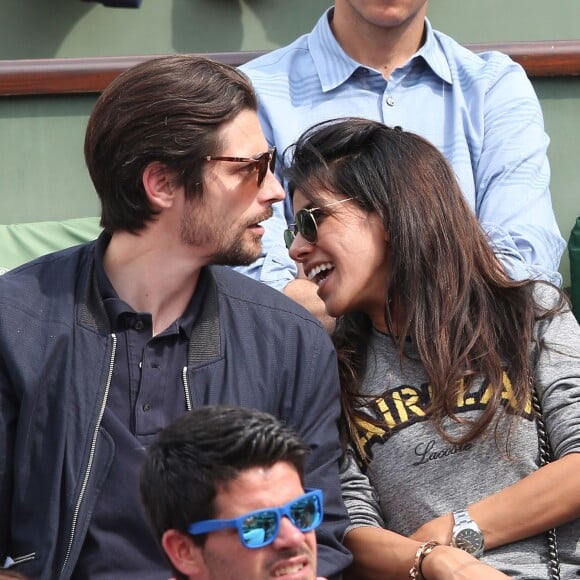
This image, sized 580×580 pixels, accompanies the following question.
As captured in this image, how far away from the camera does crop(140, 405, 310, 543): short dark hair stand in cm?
200

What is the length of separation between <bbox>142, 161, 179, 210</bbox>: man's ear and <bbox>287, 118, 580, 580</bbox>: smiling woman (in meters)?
0.38

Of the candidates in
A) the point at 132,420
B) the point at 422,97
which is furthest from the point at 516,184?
the point at 132,420

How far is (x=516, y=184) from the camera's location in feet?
11.9

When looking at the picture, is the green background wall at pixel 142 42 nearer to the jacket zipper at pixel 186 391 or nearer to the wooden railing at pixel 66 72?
the wooden railing at pixel 66 72

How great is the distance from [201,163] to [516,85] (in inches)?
54.0

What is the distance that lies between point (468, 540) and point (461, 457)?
211 millimetres

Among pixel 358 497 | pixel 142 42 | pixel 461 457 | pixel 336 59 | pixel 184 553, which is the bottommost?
pixel 358 497

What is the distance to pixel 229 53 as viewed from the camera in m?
4.25

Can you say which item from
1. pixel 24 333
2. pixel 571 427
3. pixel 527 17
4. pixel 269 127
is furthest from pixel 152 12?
pixel 571 427

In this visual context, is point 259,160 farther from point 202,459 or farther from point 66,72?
point 66,72

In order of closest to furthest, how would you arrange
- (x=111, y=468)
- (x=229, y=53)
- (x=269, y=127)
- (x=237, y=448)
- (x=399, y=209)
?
(x=237, y=448) → (x=111, y=468) → (x=399, y=209) → (x=269, y=127) → (x=229, y=53)

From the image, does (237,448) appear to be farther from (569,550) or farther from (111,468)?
(569,550)

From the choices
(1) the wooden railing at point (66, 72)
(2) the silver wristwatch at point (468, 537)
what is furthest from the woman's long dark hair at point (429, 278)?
(1) the wooden railing at point (66, 72)

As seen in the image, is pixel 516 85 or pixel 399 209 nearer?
pixel 399 209
